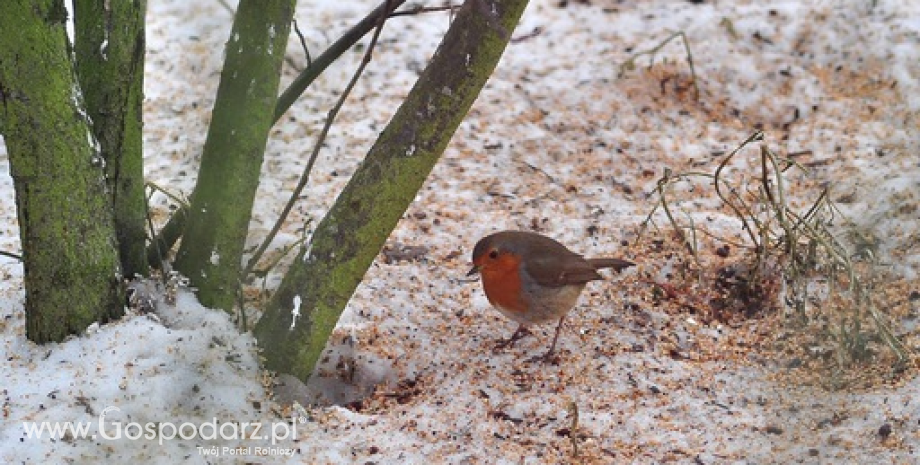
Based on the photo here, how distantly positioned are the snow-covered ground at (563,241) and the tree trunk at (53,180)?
0.10 m

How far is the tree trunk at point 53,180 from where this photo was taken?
8.86 ft

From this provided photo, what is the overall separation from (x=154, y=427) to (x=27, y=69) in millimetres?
932

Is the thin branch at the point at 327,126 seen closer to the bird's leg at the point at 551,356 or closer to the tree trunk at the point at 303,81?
Answer: the tree trunk at the point at 303,81

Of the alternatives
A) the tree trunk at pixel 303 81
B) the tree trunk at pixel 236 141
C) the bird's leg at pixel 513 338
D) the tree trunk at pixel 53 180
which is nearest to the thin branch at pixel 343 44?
the tree trunk at pixel 303 81

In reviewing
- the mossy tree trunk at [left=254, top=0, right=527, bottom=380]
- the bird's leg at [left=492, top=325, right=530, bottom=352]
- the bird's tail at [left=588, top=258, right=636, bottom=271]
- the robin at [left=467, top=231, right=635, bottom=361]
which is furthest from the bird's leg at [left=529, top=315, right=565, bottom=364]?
the mossy tree trunk at [left=254, top=0, right=527, bottom=380]

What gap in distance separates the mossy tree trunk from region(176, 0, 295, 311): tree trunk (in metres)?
0.21

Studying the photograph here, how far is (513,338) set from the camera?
3.64 meters

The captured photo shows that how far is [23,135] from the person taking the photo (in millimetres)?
2756

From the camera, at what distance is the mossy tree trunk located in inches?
115

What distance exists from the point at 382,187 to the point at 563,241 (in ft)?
4.06

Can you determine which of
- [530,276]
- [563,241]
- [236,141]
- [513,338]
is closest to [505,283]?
[530,276]

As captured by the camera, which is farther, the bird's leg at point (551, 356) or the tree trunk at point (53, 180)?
the bird's leg at point (551, 356)

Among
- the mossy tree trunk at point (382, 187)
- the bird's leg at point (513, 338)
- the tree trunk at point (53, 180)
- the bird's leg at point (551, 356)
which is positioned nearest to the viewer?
the tree trunk at point (53, 180)

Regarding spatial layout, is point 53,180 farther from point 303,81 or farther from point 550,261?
point 550,261
